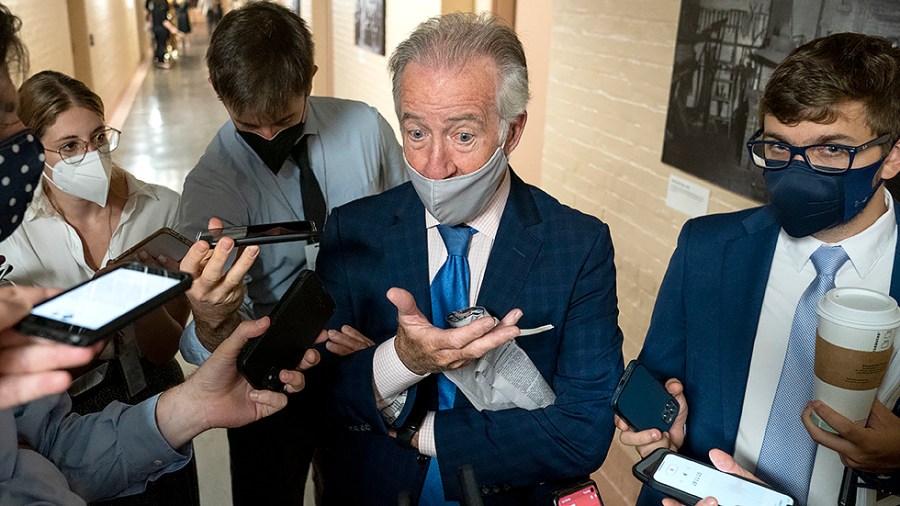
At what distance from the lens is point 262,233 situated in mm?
1758

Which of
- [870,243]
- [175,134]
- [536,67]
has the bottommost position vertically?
[175,134]

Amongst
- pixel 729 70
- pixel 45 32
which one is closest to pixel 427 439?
pixel 729 70

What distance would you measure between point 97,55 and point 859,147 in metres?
10.8

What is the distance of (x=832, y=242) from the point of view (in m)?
1.67

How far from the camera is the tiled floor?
3744mm

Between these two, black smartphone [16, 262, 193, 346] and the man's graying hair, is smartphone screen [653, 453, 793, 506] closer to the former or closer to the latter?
the man's graying hair

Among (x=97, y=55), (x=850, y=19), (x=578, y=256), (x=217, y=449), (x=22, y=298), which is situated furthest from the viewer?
(x=97, y=55)

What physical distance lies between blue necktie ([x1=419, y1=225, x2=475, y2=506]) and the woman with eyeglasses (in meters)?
0.91

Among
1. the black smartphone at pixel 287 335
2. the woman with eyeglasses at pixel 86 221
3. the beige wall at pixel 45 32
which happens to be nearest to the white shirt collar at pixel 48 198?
the woman with eyeglasses at pixel 86 221

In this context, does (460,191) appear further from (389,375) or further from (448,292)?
(389,375)

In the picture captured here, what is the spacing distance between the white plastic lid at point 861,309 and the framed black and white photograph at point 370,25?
6967 millimetres

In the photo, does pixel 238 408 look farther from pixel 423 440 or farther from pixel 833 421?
pixel 833 421

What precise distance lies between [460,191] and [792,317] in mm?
817

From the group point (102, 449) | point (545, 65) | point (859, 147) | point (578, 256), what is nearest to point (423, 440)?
point (578, 256)
